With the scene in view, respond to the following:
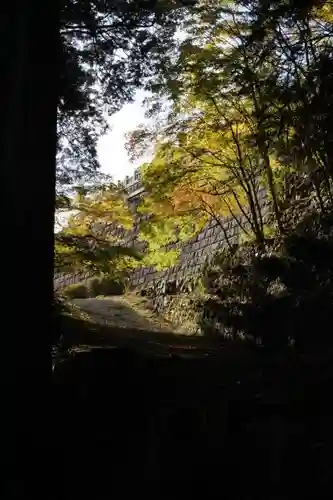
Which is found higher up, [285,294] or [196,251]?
[196,251]

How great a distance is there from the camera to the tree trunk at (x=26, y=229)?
3.31m

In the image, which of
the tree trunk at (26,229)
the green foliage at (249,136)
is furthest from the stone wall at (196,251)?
the tree trunk at (26,229)

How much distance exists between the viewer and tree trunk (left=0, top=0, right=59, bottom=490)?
A: 331cm

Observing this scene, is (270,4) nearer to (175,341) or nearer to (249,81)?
(249,81)

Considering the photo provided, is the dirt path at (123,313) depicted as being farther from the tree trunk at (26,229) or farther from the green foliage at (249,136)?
the tree trunk at (26,229)

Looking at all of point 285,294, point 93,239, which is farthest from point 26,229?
point 285,294

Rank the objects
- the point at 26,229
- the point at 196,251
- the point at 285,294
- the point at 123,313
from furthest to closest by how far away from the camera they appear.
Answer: the point at 196,251 → the point at 123,313 → the point at 285,294 → the point at 26,229

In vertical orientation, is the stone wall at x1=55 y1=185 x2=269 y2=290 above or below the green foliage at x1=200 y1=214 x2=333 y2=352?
above

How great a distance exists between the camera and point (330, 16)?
7.59 m

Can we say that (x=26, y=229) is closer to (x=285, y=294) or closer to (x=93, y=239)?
(x=93, y=239)

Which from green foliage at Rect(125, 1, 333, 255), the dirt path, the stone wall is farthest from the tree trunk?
the stone wall

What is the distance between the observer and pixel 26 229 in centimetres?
347

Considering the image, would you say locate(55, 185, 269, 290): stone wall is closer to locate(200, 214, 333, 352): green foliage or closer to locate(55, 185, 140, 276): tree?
locate(200, 214, 333, 352): green foliage

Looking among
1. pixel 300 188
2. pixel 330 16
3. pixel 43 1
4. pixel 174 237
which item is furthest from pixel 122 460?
pixel 300 188
